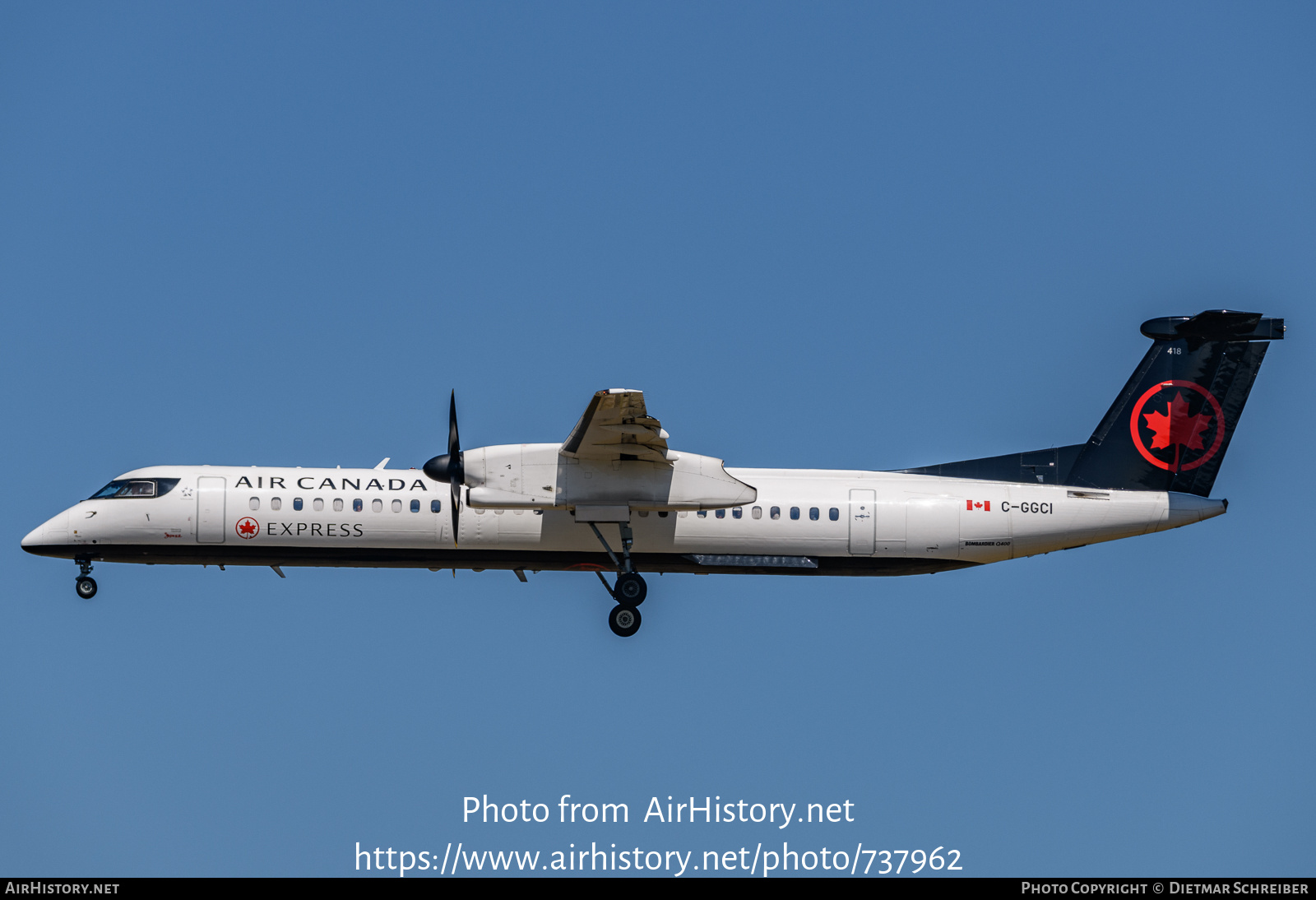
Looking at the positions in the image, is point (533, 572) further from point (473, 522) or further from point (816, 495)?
point (816, 495)

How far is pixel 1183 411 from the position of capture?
25453mm

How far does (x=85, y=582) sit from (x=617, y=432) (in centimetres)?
982

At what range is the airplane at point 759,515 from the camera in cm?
2439

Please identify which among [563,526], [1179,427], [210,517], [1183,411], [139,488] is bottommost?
[563,526]

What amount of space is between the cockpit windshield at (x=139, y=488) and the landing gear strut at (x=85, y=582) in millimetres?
1101

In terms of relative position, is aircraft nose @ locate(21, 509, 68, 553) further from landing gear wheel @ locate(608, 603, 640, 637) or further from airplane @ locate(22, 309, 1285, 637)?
landing gear wheel @ locate(608, 603, 640, 637)

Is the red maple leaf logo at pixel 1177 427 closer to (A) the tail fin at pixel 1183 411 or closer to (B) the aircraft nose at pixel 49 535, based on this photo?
(A) the tail fin at pixel 1183 411

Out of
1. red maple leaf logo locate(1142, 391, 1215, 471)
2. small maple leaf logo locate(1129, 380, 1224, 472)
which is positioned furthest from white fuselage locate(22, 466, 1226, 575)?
red maple leaf logo locate(1142, 391, 1215, 471)

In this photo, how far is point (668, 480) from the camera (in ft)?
76.6

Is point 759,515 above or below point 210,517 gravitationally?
below

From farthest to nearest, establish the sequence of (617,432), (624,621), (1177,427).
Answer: (1177,427)
(624,621)
(617,432)

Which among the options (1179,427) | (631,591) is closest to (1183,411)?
(1179,427)

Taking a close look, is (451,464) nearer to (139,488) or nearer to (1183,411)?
(139,488)
